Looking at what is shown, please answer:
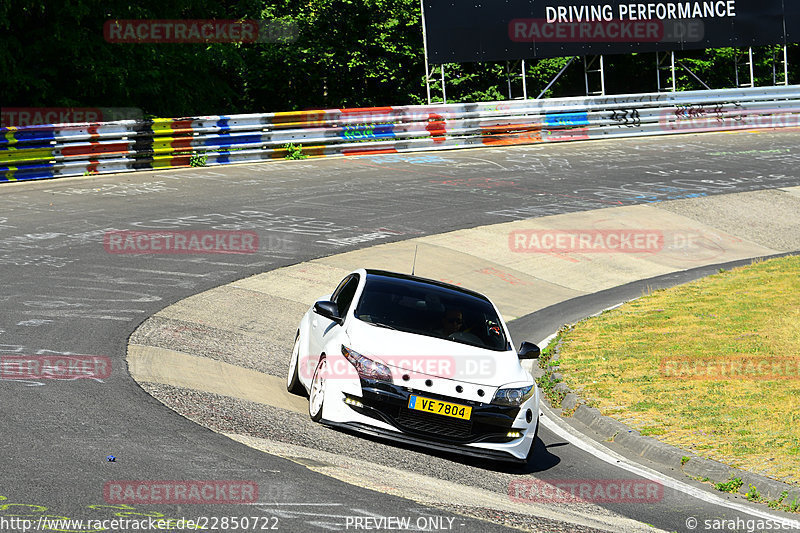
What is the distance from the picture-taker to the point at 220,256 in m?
17.4

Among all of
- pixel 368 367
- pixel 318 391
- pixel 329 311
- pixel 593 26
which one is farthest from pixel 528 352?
pixel 593 26

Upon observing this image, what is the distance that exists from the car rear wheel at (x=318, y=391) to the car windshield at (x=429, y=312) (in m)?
0.68

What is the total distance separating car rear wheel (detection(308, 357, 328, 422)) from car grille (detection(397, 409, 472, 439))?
0.80m

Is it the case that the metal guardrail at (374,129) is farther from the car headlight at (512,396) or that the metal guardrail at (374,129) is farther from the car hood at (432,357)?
the car headlight at (512,396)

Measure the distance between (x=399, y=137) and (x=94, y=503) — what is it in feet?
79.3

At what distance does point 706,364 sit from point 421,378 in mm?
4963

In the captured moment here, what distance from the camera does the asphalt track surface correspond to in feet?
21.9

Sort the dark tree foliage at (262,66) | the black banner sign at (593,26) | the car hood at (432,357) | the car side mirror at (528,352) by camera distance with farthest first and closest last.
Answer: the black banner sign at (593,26) < the dark tree foliage at (262,66) < the car side mirror at (528,352) < the car hood at (432,357)

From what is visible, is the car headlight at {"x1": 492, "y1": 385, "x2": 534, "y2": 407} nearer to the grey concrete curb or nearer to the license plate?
the license plate

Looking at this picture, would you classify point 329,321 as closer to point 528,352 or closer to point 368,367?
point 368,367

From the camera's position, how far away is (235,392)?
32.0 ft

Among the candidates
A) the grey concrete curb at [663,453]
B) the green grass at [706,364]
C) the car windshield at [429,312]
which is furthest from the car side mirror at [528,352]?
the green grass at [706,364]

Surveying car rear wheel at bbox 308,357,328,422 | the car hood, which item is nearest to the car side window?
the car hood

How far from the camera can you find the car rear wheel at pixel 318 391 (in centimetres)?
879
